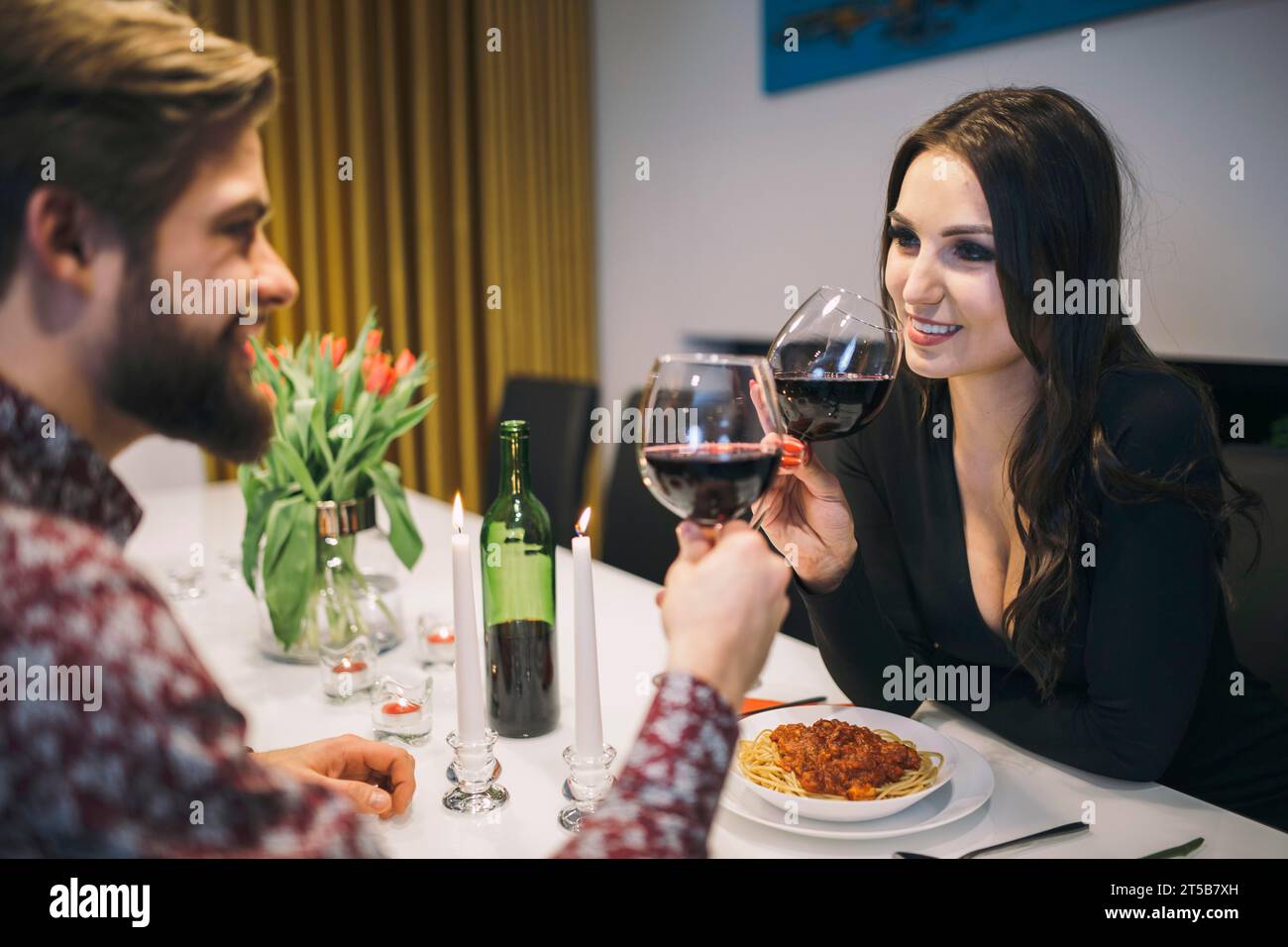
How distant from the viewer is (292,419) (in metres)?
1.28

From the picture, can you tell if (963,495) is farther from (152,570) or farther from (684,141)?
(684,141)

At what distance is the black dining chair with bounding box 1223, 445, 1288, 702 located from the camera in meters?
1.26

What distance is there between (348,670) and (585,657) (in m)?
0.41

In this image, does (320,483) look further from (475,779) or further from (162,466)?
(162,466)

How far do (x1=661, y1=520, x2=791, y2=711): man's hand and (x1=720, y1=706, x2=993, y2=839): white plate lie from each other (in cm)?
22

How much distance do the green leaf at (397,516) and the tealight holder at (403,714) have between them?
0.28m

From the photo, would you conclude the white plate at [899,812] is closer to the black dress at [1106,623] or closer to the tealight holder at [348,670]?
the black dress at [1106,623]

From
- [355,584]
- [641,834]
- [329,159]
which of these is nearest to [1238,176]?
[355,584]

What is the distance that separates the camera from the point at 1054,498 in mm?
1153

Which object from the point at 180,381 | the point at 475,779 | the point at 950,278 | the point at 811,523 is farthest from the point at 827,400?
the point at 180,381

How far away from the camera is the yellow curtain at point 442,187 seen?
3064mm

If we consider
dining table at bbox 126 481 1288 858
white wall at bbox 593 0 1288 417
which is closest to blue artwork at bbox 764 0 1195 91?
white wall at bbox 593 0 1288 417

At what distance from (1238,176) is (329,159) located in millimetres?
2384
